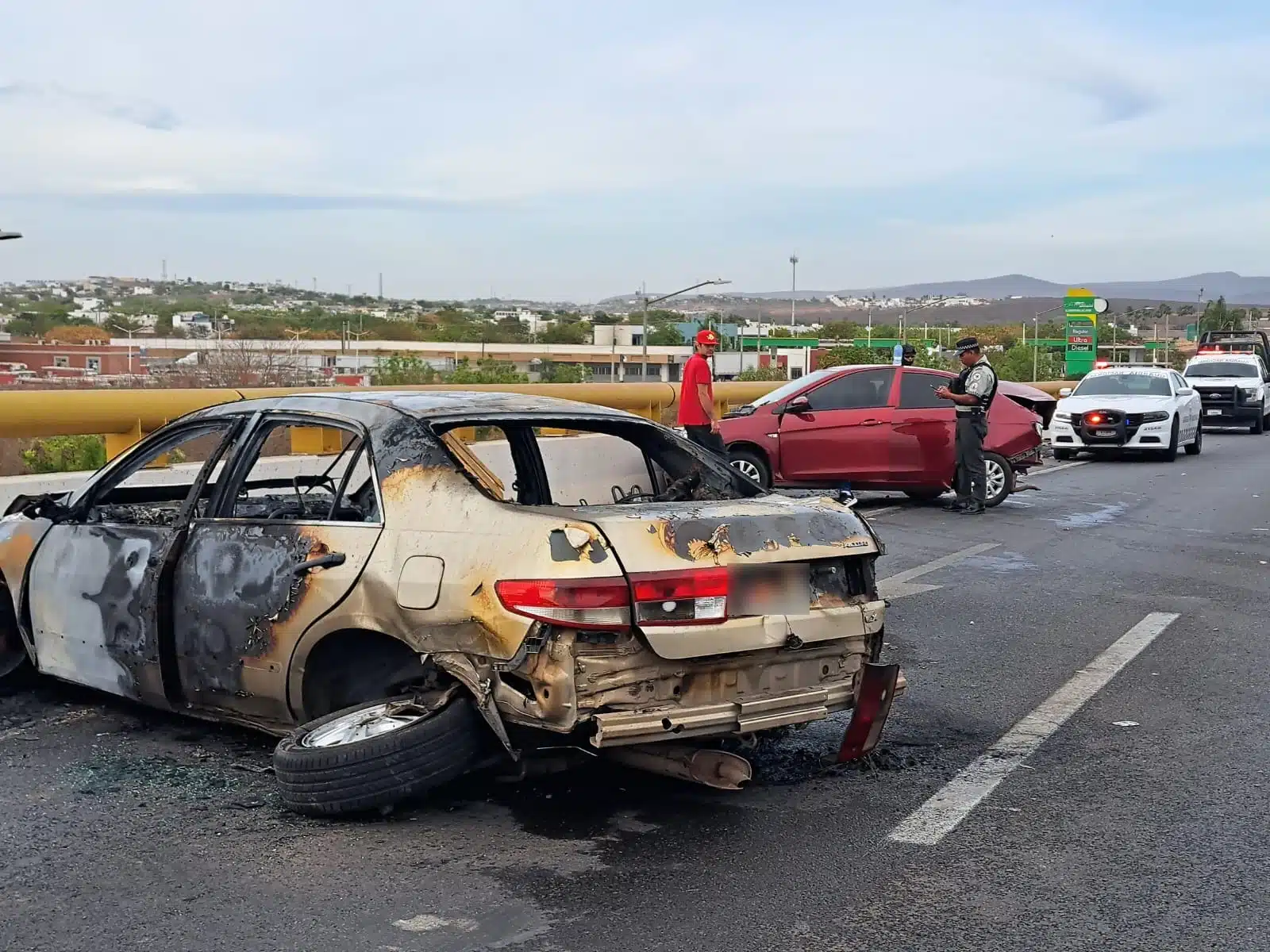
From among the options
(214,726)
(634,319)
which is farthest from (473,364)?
(634,319)

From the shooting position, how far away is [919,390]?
15.2m

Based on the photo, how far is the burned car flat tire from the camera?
473cm

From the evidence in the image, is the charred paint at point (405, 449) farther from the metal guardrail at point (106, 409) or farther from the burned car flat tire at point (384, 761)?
the metal guardrail at point (106, 409)

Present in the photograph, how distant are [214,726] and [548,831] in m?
2.03

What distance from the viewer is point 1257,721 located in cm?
638

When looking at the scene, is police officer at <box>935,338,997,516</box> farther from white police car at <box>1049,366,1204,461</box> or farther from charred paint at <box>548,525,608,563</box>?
charred paint at <box>548,525,608,563</box>

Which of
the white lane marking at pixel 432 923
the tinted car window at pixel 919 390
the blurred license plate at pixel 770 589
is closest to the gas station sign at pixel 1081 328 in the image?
the tinted car window at pixel 919 390

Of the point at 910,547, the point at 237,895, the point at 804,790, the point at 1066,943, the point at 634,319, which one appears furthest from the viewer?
the point at 634,319

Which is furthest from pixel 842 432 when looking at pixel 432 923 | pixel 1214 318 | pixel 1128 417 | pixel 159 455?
pixel 1214 318

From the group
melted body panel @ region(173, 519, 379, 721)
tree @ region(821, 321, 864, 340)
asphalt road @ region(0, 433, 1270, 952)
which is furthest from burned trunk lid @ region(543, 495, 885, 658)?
tree @ region(821, 321, 864, 340)

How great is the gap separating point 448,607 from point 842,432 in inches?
428

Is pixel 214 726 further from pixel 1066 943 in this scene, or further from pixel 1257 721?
pixel 1257 721

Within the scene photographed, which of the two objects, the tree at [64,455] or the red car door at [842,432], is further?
the tree at [64,455]

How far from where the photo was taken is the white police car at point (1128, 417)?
22578mm
